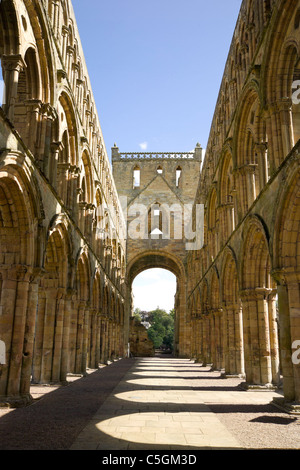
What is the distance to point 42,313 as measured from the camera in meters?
13.8

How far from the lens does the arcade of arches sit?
31.2 feet

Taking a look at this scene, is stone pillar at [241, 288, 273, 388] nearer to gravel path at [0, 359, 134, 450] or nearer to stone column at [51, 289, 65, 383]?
gravel path at [0, 359, 134, 450]

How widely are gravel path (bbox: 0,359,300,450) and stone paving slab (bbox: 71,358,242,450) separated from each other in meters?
0.22

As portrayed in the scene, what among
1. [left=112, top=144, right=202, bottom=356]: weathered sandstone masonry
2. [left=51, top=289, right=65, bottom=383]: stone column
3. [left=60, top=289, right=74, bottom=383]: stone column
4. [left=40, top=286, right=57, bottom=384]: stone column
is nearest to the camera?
[left=40, top=286, right=57, bottom=384]: stone column

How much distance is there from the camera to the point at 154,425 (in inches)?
301

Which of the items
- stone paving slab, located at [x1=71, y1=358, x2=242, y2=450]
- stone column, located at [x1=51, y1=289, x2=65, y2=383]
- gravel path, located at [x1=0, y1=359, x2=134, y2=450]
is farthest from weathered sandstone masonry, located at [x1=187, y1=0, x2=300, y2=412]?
stone column, located at [x1=51, y1=289, x2=65, y2=383]

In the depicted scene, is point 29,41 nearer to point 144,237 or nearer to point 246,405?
point 246,405

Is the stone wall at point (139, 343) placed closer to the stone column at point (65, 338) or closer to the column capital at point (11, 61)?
the stone column at point (65, 338)

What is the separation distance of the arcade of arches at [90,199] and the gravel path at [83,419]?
0.78 m

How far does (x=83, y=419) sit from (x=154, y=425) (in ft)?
4.85

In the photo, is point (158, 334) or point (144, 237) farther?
point (158, 334)
